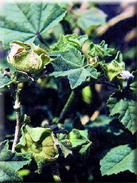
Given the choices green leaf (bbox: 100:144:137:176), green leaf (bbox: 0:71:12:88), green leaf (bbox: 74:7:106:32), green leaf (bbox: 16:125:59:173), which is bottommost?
green leaf (bbox: 100:144:137:176)

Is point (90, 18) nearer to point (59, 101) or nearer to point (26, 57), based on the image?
point (59, 101)

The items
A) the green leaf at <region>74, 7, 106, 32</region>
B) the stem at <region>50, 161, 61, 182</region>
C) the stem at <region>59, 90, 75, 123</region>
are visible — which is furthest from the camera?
the green leaf at <region>74, 7, 106, 32</region>

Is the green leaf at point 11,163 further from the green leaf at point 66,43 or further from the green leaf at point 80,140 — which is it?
the green leaf at point 66,43

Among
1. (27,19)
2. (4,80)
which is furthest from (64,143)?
(27,19)

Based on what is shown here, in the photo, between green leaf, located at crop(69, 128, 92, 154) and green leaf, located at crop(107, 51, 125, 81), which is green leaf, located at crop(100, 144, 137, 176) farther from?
green leaf, located at crop(107, 51, 125, 81)

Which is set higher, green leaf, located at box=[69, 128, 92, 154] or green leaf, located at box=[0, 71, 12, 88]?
green leaf, located at box=[0, 71, 12, 88]

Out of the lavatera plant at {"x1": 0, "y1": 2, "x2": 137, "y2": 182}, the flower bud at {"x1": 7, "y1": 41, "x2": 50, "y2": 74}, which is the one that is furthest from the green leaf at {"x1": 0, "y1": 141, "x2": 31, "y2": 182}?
the flower bud at {"x1": 7, "y1": 41, "x2": 50, "y2": 74}

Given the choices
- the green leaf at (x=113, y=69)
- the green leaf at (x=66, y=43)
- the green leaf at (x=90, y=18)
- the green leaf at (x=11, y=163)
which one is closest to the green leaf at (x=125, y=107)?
the green leaf at (x=113, y=69)
